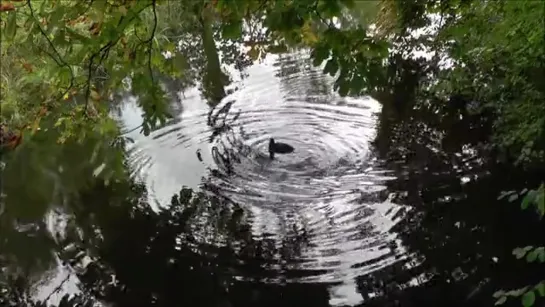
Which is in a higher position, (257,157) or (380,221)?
(257,157)

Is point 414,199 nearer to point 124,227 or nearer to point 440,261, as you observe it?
point 440,261

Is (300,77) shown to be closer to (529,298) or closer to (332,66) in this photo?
(332,66)

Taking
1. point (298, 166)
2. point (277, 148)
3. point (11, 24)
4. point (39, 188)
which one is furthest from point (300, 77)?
point (11, 24)

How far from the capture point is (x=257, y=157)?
5.70 m

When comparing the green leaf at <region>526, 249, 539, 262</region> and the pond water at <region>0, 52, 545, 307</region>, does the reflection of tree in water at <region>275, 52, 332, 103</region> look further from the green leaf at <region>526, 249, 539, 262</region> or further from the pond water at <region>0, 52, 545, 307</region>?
the green leaf at <region>526, 249, 539, 262</region>

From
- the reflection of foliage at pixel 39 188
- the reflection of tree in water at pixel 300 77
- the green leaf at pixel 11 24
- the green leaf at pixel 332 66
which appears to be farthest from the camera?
the reflection of tree in water at pixel 300 77

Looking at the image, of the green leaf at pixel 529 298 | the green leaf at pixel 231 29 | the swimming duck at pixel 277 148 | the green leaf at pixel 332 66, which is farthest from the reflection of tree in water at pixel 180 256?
the green leaf at pixel 231 29

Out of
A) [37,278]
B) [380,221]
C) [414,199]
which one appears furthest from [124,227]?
[414,199]

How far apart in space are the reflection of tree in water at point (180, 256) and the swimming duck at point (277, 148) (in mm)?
880

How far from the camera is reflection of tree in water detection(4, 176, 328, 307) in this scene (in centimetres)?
409

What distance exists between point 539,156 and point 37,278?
3.96 metres

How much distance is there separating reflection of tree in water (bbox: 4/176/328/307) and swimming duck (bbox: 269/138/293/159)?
0.88 m

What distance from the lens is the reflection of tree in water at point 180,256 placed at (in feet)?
13.4

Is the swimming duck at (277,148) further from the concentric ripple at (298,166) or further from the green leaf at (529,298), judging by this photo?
the green leaf at (529,298)
